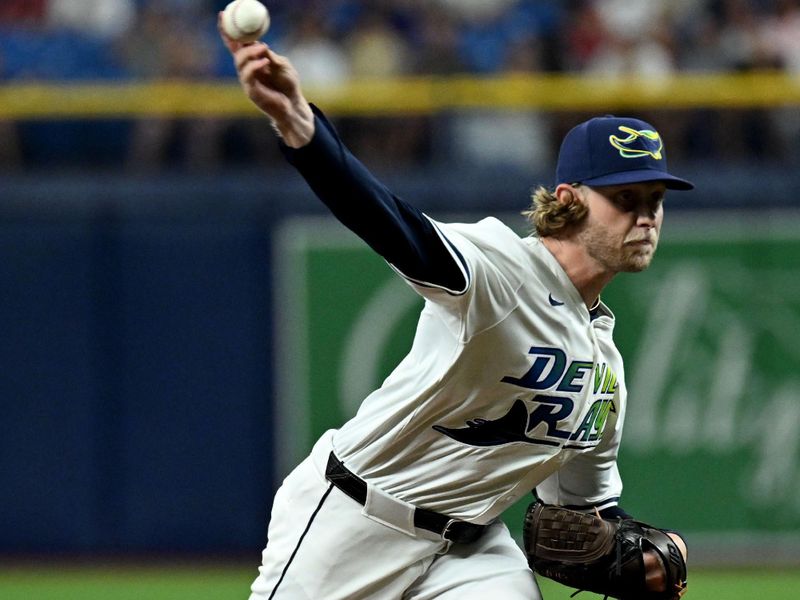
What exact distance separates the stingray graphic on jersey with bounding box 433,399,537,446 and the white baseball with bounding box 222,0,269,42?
4.27ft

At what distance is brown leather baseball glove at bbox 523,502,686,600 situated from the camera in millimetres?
4043

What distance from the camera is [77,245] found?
897cm

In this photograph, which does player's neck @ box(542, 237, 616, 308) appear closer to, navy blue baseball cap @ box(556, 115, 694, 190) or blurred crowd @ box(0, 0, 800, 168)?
navy blue baseball cap @ box(556, 115, 694, 190)

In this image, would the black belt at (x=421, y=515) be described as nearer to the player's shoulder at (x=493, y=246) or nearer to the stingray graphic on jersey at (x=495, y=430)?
the stingray graphic on jersey at (x=495, y=430)

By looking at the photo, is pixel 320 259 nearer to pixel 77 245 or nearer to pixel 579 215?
pixel 77 245

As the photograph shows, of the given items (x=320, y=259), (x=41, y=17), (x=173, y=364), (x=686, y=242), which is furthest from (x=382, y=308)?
(x=41, y=17)

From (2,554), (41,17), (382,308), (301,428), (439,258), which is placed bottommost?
(2,554)

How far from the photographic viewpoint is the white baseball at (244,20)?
2.84 meters

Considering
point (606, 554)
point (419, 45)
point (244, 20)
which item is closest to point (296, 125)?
point (244, 20)

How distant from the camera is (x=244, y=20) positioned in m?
2.85

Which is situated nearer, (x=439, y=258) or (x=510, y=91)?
(x=439, y=258)

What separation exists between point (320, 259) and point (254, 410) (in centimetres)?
103

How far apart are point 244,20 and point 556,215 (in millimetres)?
1289

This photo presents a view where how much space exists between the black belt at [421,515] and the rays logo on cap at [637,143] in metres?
1.09
